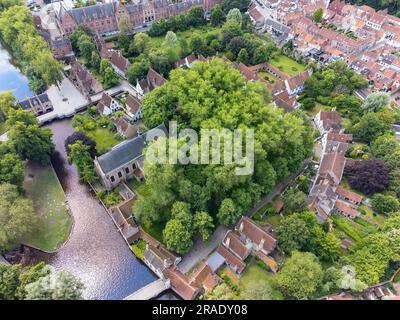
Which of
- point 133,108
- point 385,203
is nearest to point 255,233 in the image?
point 385,203

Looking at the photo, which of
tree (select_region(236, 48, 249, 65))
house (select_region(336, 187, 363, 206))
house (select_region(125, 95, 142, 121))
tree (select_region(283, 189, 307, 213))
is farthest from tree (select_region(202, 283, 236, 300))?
tree (select_region(236, 48, 249, 65))

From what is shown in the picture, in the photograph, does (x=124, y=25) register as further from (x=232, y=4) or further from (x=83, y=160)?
(x=83, y=160)

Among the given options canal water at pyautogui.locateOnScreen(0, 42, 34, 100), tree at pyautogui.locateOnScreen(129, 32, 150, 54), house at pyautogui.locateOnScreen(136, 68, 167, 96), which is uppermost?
tree at pyautogui.locateOnScreen(129, 32, 150, 54)

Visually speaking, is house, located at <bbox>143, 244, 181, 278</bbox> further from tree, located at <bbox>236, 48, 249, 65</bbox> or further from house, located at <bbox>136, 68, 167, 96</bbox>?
tree, located at <bbox>236, 48, 249, 65</bbox>

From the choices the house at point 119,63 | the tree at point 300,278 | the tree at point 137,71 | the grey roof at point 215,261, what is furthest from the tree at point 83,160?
the tree at point 300,278

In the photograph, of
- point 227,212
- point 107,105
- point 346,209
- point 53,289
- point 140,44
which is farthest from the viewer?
point 140,44
